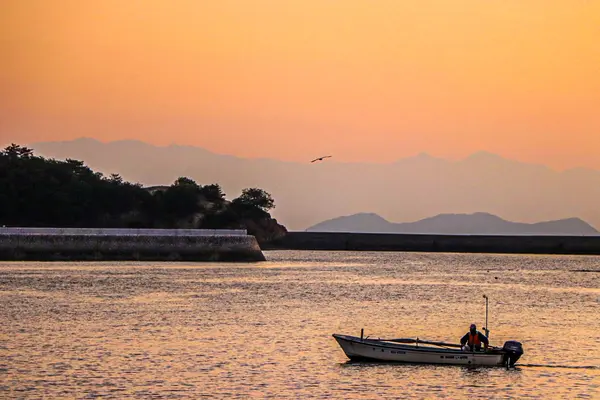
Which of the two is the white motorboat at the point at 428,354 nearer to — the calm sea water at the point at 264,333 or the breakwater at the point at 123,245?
the calm sea water at the point at 264,333

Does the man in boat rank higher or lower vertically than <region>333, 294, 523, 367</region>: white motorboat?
higher

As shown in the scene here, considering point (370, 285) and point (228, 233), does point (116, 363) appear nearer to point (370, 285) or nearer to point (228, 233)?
point (370, 285)

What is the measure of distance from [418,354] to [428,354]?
1.49 ft

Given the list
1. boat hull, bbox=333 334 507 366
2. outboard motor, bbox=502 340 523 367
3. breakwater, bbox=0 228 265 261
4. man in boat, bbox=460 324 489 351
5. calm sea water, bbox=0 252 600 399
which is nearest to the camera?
calm sea water, bbox=0 252 600 399

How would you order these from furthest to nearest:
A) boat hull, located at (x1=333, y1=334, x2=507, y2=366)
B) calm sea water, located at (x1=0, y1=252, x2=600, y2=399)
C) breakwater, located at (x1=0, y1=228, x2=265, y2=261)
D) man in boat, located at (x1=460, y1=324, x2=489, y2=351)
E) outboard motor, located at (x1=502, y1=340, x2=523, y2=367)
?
breakwater, located at (x1=0, y1=228, x2=265, y2=261) → man in boat, located at (x1=460, y1=324, x2=489, y2=351) → outboard motor, located at (x1=502, y1=340, x2=523, y2=367) → boat hull, located at (x1=333, y1=334, x2=507, y2=366) → calm sea water, located at (x1=0, y1=252, x2=600, y2=399)

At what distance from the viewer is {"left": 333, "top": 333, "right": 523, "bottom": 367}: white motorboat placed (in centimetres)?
5116

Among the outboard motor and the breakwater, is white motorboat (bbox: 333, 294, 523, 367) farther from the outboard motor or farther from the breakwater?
the breakwater

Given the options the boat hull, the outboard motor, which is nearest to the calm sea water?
the boat hull

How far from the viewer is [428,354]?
51281 mm

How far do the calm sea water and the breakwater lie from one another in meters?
18.2

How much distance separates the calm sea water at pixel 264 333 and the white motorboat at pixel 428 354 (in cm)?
57

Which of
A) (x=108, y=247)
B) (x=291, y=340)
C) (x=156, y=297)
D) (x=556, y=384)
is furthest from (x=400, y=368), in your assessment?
(x=108, y=247)

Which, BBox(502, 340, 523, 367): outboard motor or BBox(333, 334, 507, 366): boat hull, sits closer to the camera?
BBox(333, 334, 507, 366): boat hull

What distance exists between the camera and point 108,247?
148 m
